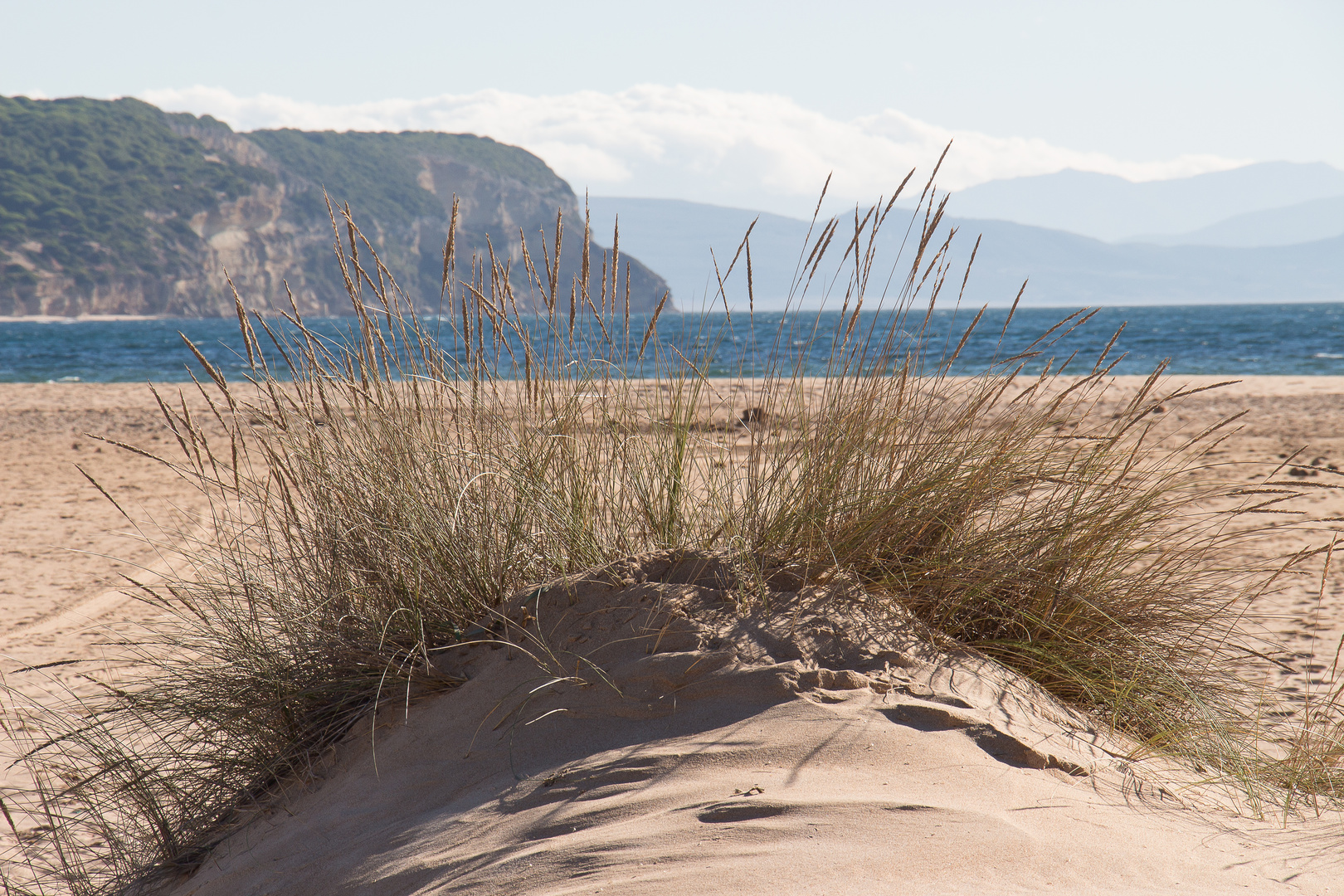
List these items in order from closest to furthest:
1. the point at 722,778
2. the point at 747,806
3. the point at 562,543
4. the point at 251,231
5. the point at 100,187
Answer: the point at 747,806
the point at 722,778
the point at 562,543
the point at 251,231
the point at 100,187

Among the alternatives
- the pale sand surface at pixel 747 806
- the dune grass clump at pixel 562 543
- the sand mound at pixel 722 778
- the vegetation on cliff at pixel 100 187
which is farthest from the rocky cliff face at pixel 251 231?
the pale sand surface at pixel 747 806

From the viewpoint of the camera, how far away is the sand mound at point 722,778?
1.41m

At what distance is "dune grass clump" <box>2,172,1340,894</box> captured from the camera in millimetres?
2139

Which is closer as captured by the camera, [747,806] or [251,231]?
[747,806]

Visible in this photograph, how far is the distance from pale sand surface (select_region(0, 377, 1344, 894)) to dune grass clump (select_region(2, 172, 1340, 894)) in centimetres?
21

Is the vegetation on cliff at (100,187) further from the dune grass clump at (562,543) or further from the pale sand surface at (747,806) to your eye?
the pale sand surface at (747,806)

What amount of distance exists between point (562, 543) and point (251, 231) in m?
85.4

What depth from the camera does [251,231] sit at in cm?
7506

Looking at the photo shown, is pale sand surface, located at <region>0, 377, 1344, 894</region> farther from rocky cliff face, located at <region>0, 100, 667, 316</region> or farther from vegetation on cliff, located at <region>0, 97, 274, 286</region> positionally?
vegetation on cliff, located at <region>0, 97, 274, 286</region>

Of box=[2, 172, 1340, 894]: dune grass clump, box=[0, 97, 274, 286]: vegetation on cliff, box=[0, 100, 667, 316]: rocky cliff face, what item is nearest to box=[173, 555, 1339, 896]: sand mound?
box=[2, 172, 1340, 894]: dune grass clump

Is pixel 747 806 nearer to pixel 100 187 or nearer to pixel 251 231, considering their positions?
pixel 251 231

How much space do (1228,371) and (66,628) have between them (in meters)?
20.6

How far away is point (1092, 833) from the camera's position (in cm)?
150

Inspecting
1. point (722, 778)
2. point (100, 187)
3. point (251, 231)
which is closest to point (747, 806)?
point (722, 778)
